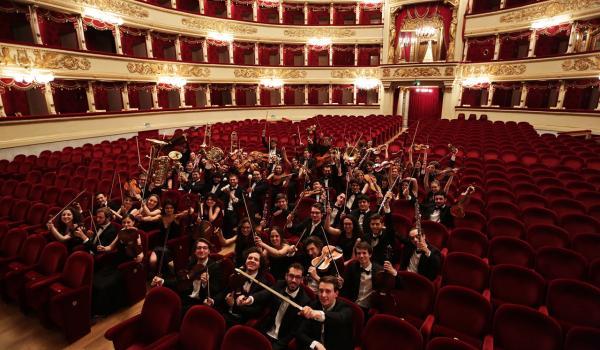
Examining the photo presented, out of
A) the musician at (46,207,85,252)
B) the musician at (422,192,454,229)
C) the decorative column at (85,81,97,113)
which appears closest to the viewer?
the musician at (46,207,85,252)

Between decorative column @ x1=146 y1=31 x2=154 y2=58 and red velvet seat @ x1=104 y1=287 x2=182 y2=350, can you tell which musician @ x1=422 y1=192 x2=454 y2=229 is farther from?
decorative column @ x1=146 y1=31 x2=154 y2=58

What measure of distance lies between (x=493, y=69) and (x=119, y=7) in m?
15.2

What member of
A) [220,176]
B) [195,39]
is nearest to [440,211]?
[220,176]

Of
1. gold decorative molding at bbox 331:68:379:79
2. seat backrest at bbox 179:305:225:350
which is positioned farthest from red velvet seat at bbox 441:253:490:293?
gold decorative molding at bbox 331:68:379:79

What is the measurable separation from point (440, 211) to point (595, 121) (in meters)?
10.0

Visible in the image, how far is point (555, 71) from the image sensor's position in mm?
11695

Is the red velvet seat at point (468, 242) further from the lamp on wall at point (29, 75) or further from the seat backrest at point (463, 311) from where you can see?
the lamp on wall at point (29, 75)

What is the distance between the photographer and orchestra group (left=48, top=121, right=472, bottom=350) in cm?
259

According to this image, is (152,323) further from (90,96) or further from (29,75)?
(90,96)

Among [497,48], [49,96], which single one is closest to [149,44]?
[49,96]

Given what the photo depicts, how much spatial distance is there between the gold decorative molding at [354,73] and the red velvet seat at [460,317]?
16443mm

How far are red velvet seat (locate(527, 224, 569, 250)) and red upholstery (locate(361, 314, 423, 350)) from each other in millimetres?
2514

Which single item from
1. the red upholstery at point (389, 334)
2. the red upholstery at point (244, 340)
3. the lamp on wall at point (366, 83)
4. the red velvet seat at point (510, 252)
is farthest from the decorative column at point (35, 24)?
the lamp on wall at point (366, 83)

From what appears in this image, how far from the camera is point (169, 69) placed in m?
13.5
